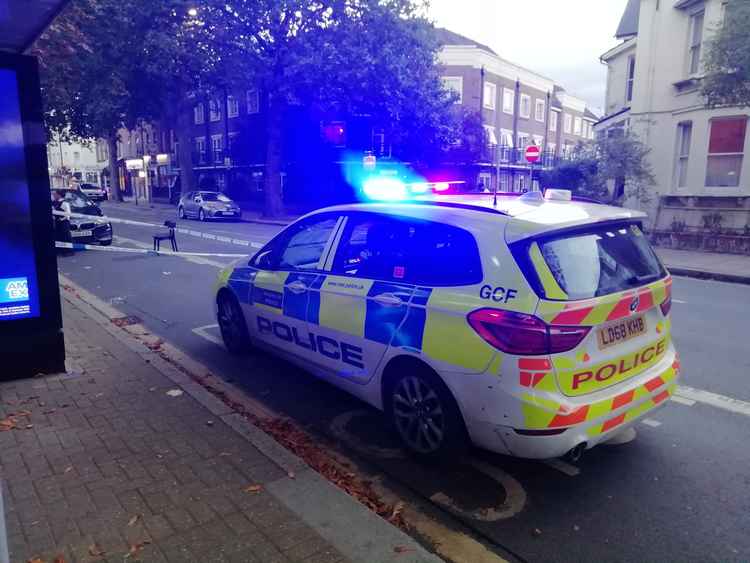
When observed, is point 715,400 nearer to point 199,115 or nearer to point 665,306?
point 665,306

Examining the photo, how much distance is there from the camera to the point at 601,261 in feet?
11.6

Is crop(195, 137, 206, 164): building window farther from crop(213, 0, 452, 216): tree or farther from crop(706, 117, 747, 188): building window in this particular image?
crop(706, 117, 747, 188): building window

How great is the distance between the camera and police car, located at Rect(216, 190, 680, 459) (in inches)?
127

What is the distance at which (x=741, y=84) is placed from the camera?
13.5 meters

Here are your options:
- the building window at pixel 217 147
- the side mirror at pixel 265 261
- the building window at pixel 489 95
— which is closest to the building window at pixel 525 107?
the building window at pixel 489 95

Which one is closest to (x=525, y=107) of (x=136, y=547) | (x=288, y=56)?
(x=288, y=56)

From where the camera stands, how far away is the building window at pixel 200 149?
46250mm

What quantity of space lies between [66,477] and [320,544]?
1745 mm

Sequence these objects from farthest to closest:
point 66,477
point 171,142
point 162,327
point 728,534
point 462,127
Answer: point 171,142
point 462,127
point 162,327
point 66,477
point 728,534

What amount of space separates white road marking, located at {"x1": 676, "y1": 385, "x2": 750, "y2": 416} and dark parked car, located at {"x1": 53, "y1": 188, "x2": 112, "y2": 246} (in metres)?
15.4

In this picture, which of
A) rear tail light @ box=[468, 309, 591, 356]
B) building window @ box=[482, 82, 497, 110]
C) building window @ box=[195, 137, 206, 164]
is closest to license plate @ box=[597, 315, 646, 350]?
rear tail light @ box=[468, 309, 591, 356]

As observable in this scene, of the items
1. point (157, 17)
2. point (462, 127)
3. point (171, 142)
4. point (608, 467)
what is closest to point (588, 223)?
point (608, 467)

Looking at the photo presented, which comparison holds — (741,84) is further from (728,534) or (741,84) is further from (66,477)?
(66,477)

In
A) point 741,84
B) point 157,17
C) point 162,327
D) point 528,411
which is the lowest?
point 162,327
